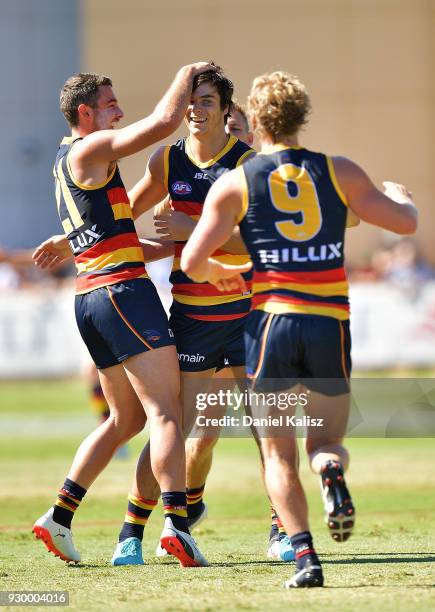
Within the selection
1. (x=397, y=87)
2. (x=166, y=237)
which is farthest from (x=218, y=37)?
(x=166, y=237)

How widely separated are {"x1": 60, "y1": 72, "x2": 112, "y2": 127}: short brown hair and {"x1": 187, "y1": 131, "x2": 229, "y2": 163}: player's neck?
2.02ft

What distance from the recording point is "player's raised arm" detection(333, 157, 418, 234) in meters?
5.50

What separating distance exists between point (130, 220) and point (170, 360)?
824mm

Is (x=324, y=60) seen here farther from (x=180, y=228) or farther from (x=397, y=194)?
(x=397, y=194)

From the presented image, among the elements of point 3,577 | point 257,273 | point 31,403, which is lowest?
point 31,403

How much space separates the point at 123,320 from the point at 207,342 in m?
0.61

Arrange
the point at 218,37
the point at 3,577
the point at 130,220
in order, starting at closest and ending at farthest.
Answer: the point at 3,577
the point at 130,220
the point at 218,37

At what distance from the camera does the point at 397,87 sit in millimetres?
31344

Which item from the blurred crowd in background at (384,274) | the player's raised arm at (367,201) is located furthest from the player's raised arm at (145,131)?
→ the blurred crowd in background at (384,274)

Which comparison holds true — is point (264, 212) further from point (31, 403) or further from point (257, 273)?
point (31, 403)

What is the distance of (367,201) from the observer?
552 centimetres

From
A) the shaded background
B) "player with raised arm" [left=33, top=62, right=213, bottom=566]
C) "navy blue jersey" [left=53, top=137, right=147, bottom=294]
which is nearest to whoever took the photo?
"player with raised arm" [left=33, top=62, right=213, bottom=566]

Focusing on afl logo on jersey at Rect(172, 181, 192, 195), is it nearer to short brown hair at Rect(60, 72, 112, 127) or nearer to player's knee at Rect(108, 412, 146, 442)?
short brown hair at Rect(60, 72, 112, 127)

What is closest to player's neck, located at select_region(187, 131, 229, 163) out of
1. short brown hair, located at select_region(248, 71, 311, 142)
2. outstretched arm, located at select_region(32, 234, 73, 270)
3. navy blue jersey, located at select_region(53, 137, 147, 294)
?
navy blue jersey, located at select_region(53, 137, 147, 294)
